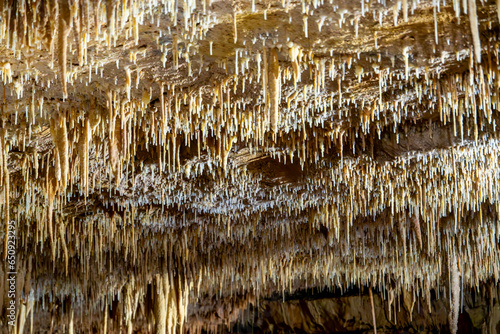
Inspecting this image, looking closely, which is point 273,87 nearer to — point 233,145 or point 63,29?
point 63,29

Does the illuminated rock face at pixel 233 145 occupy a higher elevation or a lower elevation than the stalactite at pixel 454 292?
higher

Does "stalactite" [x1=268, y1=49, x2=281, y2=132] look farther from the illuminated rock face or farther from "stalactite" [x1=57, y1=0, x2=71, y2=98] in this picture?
"stalactite" [x1=57, y1=0, x2=71, y2=98]

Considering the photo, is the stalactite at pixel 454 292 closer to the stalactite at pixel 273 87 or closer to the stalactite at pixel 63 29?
the stalactite at pixel 273 87

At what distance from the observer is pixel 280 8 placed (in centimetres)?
338

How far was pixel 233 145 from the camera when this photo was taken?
566cm

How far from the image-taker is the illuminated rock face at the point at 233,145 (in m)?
3.54

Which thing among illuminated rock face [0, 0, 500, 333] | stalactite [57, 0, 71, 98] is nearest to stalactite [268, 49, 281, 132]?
illuminated rock face [0, 0, 500, 333]

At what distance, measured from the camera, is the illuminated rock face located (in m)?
3.54

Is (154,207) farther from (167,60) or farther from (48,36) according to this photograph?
(48,36)

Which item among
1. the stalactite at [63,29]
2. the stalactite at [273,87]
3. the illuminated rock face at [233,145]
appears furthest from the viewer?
the stalactite at [273,87]

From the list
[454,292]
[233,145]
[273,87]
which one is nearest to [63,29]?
[273,87]

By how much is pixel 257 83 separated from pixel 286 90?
0.29 m

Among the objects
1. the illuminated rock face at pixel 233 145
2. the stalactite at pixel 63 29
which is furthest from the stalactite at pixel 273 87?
the stalactite at pixel 63 29

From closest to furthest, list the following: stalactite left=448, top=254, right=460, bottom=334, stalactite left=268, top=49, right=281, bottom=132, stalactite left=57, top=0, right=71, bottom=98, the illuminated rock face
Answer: stalactite left=57, top=0, right=71, bottom=98 → the illuminated rock face → stalactite left=268, top=49, right=281, bottom=132 → stalactite left=448, top=254, right=460, bottom=334
